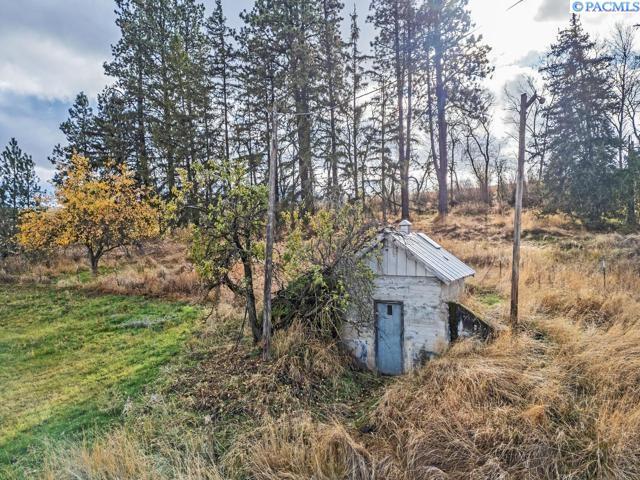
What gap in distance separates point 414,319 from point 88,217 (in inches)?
540

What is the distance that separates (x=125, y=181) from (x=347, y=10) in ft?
45.4

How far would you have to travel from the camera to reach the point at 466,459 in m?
3.80

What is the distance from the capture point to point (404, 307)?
21.4ft

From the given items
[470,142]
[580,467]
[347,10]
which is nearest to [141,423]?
[580,467]

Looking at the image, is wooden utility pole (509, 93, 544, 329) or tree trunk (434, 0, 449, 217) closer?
wooden utility pole (509, 93, 544, 329)

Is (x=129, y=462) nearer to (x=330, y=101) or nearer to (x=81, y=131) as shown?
(x=330, y=101)

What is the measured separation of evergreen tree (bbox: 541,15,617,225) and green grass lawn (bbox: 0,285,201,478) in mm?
17610

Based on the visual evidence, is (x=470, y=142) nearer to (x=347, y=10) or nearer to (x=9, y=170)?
(x=347, y=10)

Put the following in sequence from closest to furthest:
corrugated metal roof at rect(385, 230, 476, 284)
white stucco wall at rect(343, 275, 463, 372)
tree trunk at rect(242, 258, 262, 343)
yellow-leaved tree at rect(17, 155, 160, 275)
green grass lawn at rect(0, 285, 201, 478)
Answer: green grass lawn at rect(0, 285, 201, 478) → corrugated metal roof at rect(385, 230, 476, 284) → white stucco wall at rect(343, 275, 463, 372) → tree trunk at rect(242, 258, 262, 343) → yellow-leaved tree at rect(17, 155, 160, 275)

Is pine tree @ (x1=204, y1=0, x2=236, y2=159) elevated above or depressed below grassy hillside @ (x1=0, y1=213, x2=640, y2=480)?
above

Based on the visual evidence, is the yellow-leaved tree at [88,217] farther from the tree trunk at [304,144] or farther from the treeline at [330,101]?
the tree trunk at [304,144]

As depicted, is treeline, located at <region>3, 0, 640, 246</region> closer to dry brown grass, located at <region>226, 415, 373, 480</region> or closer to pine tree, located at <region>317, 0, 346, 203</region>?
pine tree, located at <region>317, 0, 346, 203</region>

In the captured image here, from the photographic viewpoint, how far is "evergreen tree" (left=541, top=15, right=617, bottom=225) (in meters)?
16.6

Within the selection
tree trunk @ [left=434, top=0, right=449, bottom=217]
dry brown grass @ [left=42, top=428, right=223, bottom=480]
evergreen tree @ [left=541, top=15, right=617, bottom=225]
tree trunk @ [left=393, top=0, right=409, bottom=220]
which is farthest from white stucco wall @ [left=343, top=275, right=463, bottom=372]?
evergreen tree @ [left=541, top=15, right=617, bottom=225]
